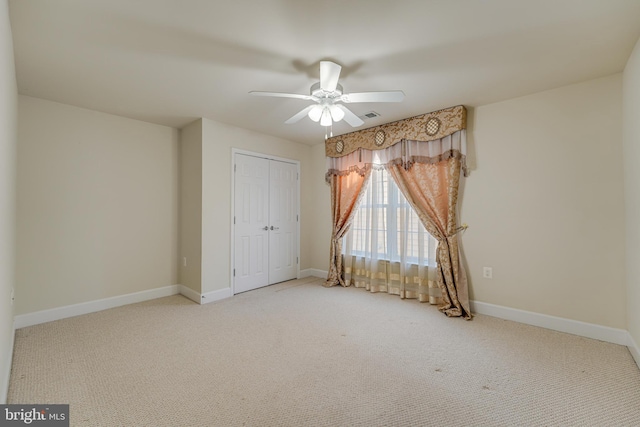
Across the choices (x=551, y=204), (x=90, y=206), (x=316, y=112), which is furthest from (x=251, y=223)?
(x=551, y=204)

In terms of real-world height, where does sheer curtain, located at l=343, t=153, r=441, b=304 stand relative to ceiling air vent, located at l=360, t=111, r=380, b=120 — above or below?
below

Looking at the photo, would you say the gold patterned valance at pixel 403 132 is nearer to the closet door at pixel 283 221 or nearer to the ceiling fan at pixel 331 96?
the closet door at pixel 283 221

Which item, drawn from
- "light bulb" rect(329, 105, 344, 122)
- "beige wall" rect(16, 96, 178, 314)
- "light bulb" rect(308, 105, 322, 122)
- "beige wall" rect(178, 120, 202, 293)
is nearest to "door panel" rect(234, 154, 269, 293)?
"beige wall" rect(178, 120, 202, 293)

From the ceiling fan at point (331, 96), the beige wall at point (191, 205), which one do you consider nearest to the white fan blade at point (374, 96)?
the ceiling fan at point (331, 96)

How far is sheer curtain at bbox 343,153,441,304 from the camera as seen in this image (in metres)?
3.58

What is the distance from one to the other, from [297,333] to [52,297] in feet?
8.81

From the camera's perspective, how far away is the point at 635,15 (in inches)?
68.0

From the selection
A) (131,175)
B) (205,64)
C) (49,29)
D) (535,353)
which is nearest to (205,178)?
(131,175)

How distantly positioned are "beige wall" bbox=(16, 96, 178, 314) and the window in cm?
269

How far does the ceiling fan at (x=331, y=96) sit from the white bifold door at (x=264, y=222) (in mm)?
1675

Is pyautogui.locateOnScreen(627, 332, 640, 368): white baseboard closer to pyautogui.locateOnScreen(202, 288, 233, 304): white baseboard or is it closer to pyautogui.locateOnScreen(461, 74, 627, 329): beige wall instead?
pyautogui.locateOnScreen(461, 74, 627, 329): beige wall

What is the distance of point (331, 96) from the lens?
2.39 metres

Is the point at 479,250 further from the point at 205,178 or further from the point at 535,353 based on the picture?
the point at 205,178

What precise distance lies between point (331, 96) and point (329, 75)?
0.92ft
